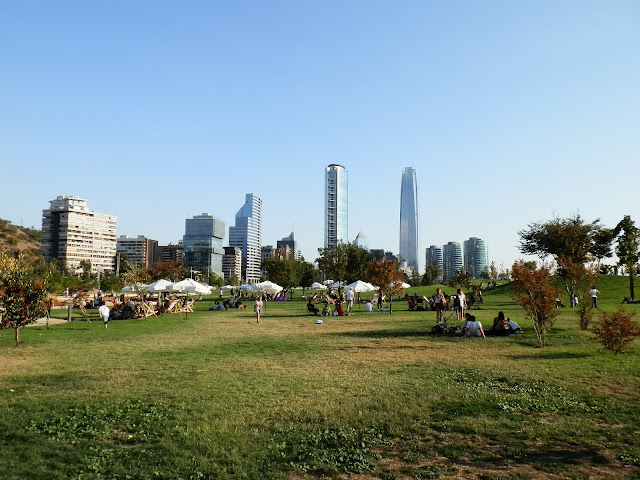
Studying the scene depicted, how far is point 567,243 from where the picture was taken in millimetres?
32812

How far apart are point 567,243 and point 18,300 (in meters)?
32.9

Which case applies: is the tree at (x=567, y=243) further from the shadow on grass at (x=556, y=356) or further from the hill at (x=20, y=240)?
the hill at (x=20, y=240)

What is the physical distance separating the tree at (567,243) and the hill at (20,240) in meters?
137

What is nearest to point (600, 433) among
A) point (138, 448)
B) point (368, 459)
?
point (368, 459)

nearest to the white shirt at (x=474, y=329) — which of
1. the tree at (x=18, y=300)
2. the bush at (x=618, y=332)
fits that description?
the bush at (x=618, y=332)

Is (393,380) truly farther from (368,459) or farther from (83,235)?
(83,235)

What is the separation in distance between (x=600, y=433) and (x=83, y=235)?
21472cm

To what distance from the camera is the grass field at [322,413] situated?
5.51 m

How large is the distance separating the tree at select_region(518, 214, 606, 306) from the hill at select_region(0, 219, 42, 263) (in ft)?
450

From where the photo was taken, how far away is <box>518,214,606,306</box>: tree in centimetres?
2898

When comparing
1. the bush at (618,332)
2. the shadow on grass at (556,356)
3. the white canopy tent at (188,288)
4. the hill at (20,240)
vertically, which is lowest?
the shadow on grass at (556,356)

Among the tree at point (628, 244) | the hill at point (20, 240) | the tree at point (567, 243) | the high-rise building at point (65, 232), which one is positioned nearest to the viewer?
the tree at point (567, 243)

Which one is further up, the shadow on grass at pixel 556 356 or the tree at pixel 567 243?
the tree at pixel 567 243

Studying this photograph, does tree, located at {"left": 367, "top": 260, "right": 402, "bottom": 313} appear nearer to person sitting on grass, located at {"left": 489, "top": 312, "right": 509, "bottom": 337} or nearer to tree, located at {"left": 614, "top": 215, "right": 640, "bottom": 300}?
person sitting on grass, located at {"left": 489, "top": 312, "right": 509, "bottom": 337}
